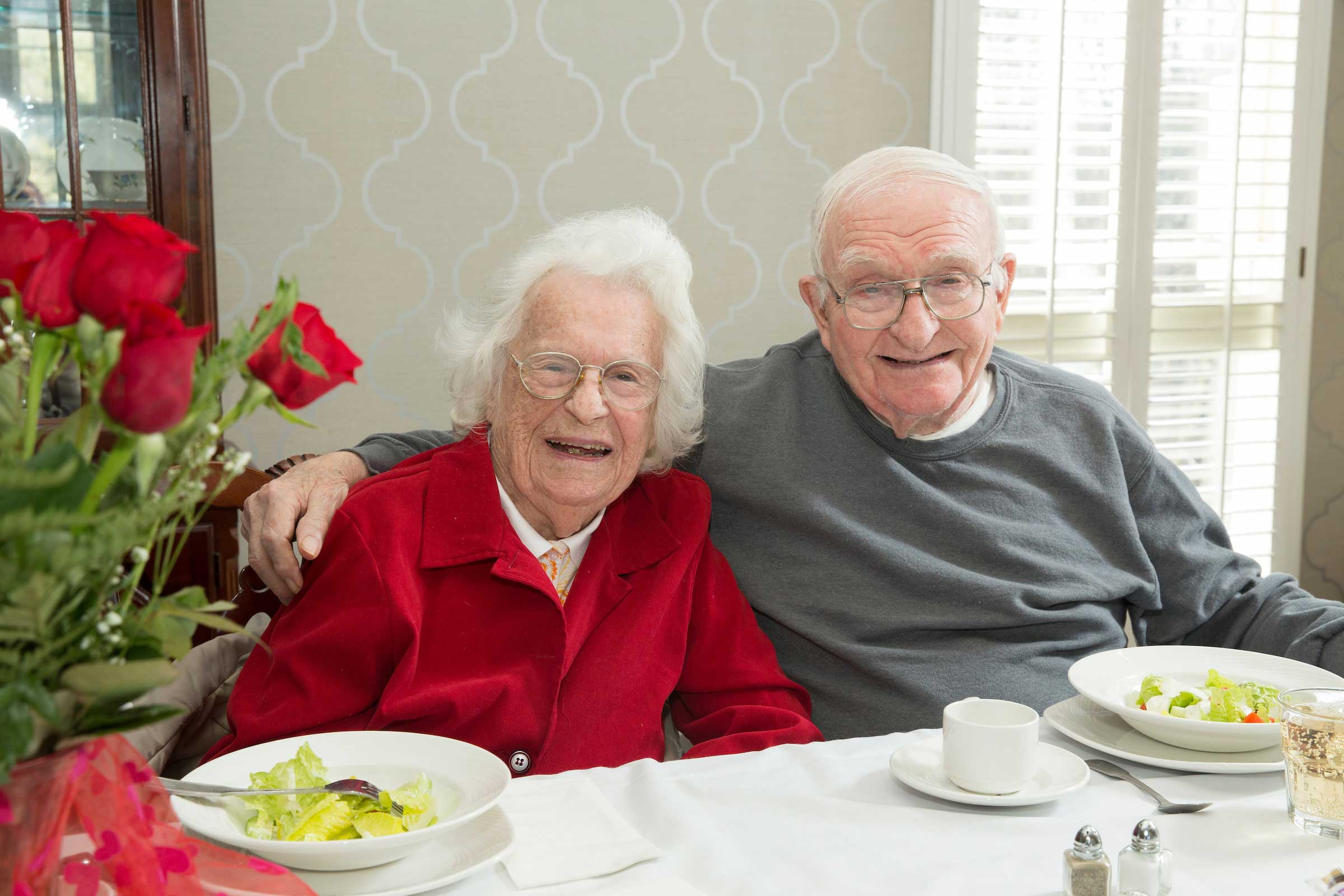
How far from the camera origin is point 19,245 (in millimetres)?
553

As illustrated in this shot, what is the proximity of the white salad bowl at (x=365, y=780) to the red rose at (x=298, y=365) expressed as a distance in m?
0.41

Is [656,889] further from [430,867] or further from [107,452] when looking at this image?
[107,452]

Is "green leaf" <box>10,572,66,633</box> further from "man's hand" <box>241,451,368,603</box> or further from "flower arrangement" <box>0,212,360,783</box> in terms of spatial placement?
"man's hand" <box>241,451,368,603</box>

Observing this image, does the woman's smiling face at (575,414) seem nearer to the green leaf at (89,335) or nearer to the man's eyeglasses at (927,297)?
the man's eyeglasses at (927,297)

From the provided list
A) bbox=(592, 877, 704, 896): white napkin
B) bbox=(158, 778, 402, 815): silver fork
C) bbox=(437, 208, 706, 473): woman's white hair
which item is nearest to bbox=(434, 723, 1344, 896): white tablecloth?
bbox=(592, 877, 704, 896): white napkin

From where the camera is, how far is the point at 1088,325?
2943 millimetres

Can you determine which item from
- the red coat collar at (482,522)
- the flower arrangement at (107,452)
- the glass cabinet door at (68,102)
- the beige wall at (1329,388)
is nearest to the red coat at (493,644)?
the red coat collar at (482,522)

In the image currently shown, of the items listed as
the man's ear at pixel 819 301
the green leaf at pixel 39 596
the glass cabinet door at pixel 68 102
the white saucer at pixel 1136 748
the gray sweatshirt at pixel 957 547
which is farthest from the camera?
the glass cabinet door at pixel 68 102

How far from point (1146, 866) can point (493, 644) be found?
0.78 metres

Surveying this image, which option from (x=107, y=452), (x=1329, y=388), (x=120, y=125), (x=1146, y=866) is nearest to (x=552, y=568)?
(x=1146, y=866)

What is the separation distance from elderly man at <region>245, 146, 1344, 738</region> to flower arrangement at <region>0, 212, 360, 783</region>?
3.09 ft

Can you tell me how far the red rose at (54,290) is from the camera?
20.9 inches

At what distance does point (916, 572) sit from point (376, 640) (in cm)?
74

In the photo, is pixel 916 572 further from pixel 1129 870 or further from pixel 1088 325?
pixel 1088 325
